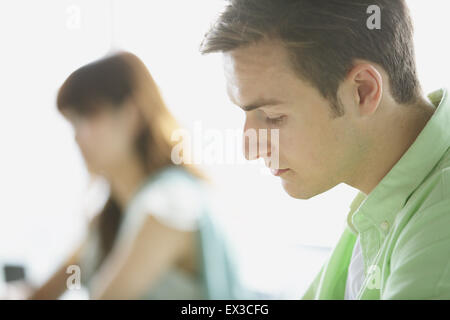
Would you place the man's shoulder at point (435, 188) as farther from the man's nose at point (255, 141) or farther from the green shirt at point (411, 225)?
the man's nose at point (255, 141)

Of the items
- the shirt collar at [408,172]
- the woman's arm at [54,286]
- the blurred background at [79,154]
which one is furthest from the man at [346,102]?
the woman's arm at [54,286]

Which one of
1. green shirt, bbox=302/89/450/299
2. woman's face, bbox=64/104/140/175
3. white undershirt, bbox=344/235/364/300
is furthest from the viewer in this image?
woman's face, bbox=64/104/140/175

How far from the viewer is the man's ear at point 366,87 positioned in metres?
0.65

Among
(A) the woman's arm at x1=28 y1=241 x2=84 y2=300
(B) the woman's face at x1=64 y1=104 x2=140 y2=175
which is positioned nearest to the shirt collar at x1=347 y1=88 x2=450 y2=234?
(B) the woman's face at x1=64 y1=104 x2=140 y2=175

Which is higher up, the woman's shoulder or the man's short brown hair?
the man's short brown hair

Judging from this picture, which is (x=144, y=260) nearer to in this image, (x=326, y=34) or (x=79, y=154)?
(x=79, y=154)

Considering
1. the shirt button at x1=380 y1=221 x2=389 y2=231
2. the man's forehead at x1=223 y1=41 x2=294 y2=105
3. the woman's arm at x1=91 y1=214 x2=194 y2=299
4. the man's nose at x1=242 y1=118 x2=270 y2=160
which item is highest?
the man's forehead at x1=223 y1=41 x2=294 y2=105

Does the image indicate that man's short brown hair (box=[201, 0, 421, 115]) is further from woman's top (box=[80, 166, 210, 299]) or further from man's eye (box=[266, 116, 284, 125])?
woman's top (box=[80, 166, 210, 299])

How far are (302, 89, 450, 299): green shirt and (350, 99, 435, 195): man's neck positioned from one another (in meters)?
0.04

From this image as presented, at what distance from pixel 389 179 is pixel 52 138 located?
3.92ft

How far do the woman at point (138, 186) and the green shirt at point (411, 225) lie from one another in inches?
14.7

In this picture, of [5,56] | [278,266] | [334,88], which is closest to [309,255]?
[278,266]

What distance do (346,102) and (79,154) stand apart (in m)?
0.95

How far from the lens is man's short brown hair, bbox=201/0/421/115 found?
0.65 m
